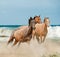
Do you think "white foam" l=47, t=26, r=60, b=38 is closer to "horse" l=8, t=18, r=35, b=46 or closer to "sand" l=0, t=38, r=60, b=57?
"sand" l=0, t=38, r=60, b=57

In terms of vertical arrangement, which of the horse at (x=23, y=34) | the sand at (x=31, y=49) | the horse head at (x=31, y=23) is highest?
the horse head at (x=31, y=23)

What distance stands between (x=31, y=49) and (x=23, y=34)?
0.15 meters

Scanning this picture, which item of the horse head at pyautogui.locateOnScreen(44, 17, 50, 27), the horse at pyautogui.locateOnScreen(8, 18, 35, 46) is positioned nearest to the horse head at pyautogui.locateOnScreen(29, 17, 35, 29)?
the horse at pyautogui.locateOnScreen(8, 18, 35, 46)

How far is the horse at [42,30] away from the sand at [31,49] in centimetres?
5

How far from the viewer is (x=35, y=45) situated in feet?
6.70

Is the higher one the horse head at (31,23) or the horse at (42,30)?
the horse head at (31,23)

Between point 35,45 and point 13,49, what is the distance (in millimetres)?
199

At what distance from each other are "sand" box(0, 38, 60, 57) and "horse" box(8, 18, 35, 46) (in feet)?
0.15

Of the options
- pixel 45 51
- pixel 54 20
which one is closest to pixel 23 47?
pixel 45 51

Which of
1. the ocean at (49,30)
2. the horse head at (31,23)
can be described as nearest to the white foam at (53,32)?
the ocean at (49,30)

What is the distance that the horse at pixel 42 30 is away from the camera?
2.03 metres

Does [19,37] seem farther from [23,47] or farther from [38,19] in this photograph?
[38,19]

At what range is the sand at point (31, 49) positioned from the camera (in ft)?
6.63

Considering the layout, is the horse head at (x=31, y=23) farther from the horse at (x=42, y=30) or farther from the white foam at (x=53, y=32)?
the white foam at (x=53, y=32)
